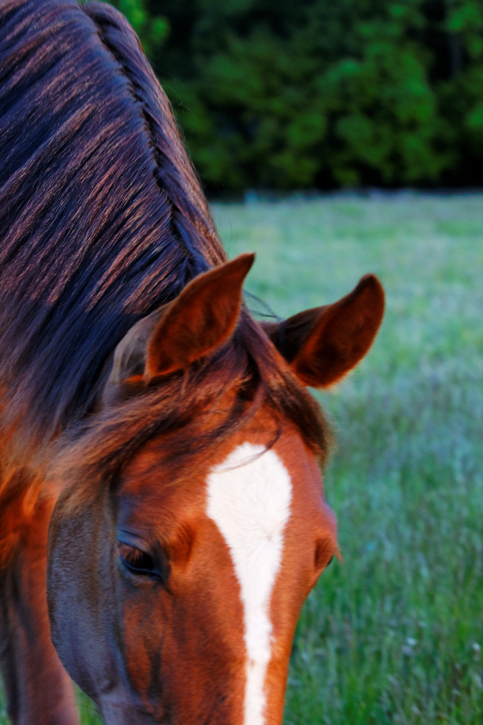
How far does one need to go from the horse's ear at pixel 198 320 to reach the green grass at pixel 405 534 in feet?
1.47

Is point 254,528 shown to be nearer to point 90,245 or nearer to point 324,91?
point 90,245

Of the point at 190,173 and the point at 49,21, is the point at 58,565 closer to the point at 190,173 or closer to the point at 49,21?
the point at 190,173

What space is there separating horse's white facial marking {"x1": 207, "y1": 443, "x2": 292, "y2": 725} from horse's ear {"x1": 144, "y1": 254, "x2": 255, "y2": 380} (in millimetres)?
176

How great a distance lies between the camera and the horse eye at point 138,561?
3.63ft

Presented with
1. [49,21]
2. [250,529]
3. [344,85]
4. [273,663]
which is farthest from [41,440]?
[344,85]

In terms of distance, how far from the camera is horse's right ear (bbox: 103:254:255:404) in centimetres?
103

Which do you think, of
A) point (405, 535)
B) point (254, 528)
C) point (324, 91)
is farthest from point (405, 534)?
point (324, 91)

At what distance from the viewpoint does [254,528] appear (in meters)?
1.10

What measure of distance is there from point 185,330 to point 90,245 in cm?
44

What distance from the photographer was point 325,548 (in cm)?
122

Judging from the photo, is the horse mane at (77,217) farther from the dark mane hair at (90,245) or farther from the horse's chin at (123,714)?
the horse's chin at (123,714)

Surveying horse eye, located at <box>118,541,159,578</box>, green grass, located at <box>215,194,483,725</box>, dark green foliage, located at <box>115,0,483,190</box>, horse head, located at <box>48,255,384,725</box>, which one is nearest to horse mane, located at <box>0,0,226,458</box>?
horse head, located at <box>48,255,384,725</box>

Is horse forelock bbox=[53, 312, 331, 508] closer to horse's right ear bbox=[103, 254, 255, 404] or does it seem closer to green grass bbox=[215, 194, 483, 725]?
horse's right ear bbox=[103, 254, 255, 404]

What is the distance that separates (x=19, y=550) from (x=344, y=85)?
24999mm
